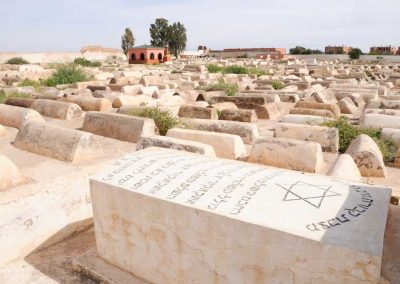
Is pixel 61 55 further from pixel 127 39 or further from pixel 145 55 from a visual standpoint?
pixel 127 39

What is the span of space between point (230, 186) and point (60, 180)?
78.3 inches

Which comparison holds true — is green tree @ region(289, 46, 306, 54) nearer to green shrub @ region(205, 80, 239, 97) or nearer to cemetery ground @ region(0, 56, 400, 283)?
green shrub @ region(205, 80, 239, 97)

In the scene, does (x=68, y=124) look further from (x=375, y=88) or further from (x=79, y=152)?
(x=375, y=88)

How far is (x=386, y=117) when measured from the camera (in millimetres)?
8117

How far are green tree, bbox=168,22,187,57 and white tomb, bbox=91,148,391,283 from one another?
Answer: 2201 inches

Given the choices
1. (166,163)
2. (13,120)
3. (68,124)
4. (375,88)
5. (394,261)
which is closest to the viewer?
(394,261)

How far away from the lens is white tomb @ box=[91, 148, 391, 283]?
1.94 metres

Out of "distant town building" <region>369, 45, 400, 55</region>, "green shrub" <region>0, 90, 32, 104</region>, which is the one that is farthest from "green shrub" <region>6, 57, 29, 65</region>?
"distant town building" <region>369, 45, 400, 55</region>

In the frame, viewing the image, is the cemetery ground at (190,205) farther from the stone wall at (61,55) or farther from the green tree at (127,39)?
the green tree at (127,39)

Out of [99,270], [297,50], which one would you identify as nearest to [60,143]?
[99,270]

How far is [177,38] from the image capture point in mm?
56375

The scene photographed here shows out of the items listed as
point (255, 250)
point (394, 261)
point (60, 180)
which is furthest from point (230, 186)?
point (60, 180)

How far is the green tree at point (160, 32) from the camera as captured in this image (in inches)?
2211

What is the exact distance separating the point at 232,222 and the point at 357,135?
19.4ft
